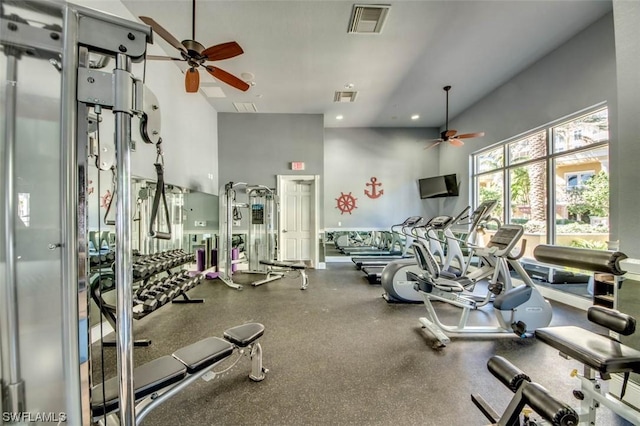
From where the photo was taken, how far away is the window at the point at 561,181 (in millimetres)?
3760

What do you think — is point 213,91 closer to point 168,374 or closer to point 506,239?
point 168,374

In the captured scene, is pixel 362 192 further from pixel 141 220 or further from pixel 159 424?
pixel 159 424

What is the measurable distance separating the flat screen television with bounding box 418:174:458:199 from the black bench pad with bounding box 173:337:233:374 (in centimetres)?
698

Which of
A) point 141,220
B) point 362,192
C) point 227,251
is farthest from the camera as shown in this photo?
point 362,192

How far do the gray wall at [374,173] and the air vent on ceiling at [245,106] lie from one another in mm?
2484

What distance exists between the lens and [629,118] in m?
1.85

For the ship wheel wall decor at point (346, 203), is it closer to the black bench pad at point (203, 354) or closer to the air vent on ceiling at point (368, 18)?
the air vent on ceiling at point (368, 18)

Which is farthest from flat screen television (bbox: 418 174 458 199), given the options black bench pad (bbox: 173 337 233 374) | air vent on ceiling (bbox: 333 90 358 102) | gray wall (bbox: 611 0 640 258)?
black bench pad (bbox: 173 337 233 374)

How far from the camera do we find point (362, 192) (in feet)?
26.1

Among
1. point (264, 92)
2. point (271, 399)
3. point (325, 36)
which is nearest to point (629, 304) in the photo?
point (271, 399)

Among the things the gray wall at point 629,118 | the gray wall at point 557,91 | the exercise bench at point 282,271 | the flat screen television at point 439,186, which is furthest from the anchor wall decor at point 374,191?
the gray wall at point 629,118

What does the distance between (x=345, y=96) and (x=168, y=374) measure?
5.62 meters

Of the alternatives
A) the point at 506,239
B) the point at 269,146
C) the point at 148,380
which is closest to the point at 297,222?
the point at 269,146

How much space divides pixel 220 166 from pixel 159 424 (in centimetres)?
563
